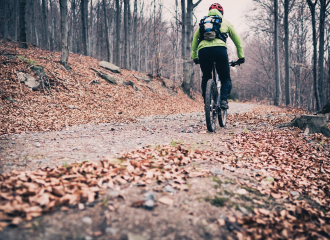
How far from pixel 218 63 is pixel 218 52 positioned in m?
0.30

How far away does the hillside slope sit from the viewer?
22.7ft

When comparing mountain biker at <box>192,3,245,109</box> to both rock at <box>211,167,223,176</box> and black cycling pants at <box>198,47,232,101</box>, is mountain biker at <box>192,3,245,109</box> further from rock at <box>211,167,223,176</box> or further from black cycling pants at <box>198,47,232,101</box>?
rock at <box>211,167,223,176</box>

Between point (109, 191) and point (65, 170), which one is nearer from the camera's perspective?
point (109, 191)

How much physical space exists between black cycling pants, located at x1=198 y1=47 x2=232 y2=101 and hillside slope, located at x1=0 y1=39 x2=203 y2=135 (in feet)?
14.3

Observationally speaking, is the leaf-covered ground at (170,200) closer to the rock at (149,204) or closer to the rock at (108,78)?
the rock at (149,204)

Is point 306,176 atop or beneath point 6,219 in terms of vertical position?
beneath

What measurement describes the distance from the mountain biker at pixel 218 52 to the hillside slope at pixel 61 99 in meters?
4.36

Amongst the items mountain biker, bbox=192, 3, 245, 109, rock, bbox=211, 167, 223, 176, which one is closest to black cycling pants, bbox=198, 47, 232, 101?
mountain biker, bbox=192, 3, 245, 109

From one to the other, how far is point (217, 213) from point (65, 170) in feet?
5.71

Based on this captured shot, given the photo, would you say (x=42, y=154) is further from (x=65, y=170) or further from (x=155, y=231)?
(x=155, y=231)

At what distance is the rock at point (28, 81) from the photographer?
907 cm

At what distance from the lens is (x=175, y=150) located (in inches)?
129

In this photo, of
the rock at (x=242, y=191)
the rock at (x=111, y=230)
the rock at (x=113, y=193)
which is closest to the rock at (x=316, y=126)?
the rock at (x=242, y=191)

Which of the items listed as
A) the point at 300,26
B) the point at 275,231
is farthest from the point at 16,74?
the point at 300,26
